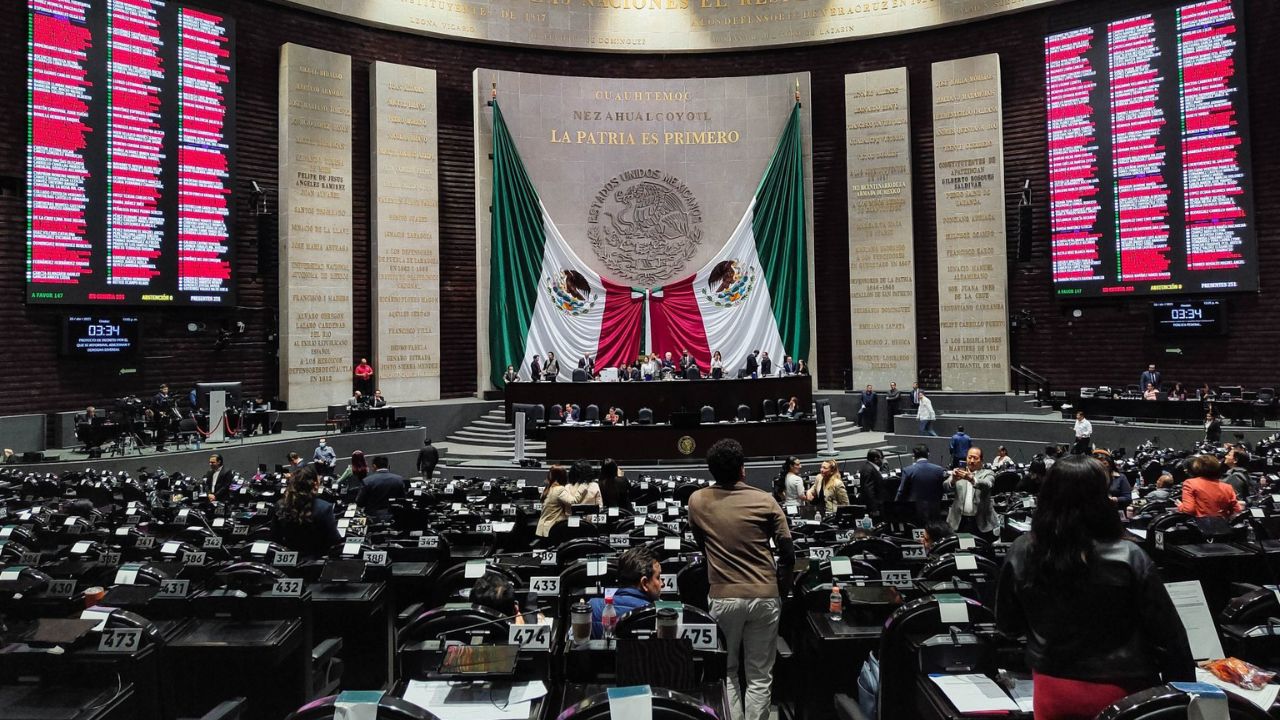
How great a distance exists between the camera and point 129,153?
16078mm

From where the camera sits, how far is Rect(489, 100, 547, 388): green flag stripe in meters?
20.7

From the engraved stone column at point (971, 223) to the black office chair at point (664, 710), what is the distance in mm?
19288

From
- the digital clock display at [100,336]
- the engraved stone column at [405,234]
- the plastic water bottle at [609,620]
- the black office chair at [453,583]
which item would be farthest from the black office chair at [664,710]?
the engraved stone column at [405,234]

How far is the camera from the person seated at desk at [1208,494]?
20.5 feet

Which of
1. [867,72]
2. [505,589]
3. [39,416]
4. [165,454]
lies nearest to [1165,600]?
[505,589]

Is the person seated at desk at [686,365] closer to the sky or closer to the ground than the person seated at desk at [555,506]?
closer to the sky

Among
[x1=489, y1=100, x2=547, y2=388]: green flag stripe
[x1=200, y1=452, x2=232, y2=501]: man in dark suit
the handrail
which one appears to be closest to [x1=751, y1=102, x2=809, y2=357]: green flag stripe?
the handrail

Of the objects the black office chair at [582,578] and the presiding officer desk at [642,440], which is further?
the presiding officer desk at [642,440]

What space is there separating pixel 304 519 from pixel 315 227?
14863 millimetres

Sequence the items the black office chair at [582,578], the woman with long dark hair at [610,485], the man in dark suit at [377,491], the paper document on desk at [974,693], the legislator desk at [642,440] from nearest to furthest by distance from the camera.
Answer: the paper document on desk at [974,693]
the black office chair at [582,578]
the man in dark suit at [377,491]
the woman with long dark hair at [610,485]
the legislator desk at [642,440]

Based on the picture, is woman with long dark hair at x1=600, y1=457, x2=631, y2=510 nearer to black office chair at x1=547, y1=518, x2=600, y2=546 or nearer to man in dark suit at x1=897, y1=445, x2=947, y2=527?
black office chair at x1=547, y1=518, x2=600, y2=546

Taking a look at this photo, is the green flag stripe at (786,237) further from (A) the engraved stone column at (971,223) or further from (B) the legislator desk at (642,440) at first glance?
(B) the legislator desk at (642,440)

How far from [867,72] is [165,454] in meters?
17.5

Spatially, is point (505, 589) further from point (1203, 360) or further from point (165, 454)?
point (1203, 360)
